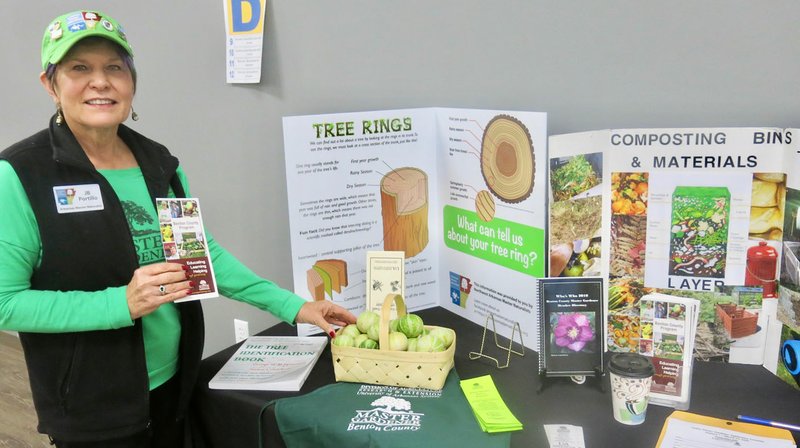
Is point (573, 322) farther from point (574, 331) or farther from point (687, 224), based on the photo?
point (687, 224)

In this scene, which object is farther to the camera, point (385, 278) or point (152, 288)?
point (385, 278)

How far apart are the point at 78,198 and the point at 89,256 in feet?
0.41

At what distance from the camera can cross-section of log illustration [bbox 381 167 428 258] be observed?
1.75 m

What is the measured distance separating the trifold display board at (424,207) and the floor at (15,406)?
164 cm

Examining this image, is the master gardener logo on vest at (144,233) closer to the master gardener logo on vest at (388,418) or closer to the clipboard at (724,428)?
the master gardener logo on vest at (388,418)

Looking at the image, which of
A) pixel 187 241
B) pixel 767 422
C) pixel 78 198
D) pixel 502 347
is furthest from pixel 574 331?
pixel 78 198

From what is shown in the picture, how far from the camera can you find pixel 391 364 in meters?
1.33

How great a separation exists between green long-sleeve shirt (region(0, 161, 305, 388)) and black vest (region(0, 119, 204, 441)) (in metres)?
0.03

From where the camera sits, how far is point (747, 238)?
1.33m

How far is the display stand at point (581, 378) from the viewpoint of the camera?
52.7 inches

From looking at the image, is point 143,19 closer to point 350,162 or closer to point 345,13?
point 345,13

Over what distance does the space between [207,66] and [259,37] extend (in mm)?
316

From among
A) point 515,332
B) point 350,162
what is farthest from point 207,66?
point 515,332

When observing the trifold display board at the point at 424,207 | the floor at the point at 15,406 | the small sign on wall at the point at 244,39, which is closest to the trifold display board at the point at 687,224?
the trifold display board at the point at 424,207
